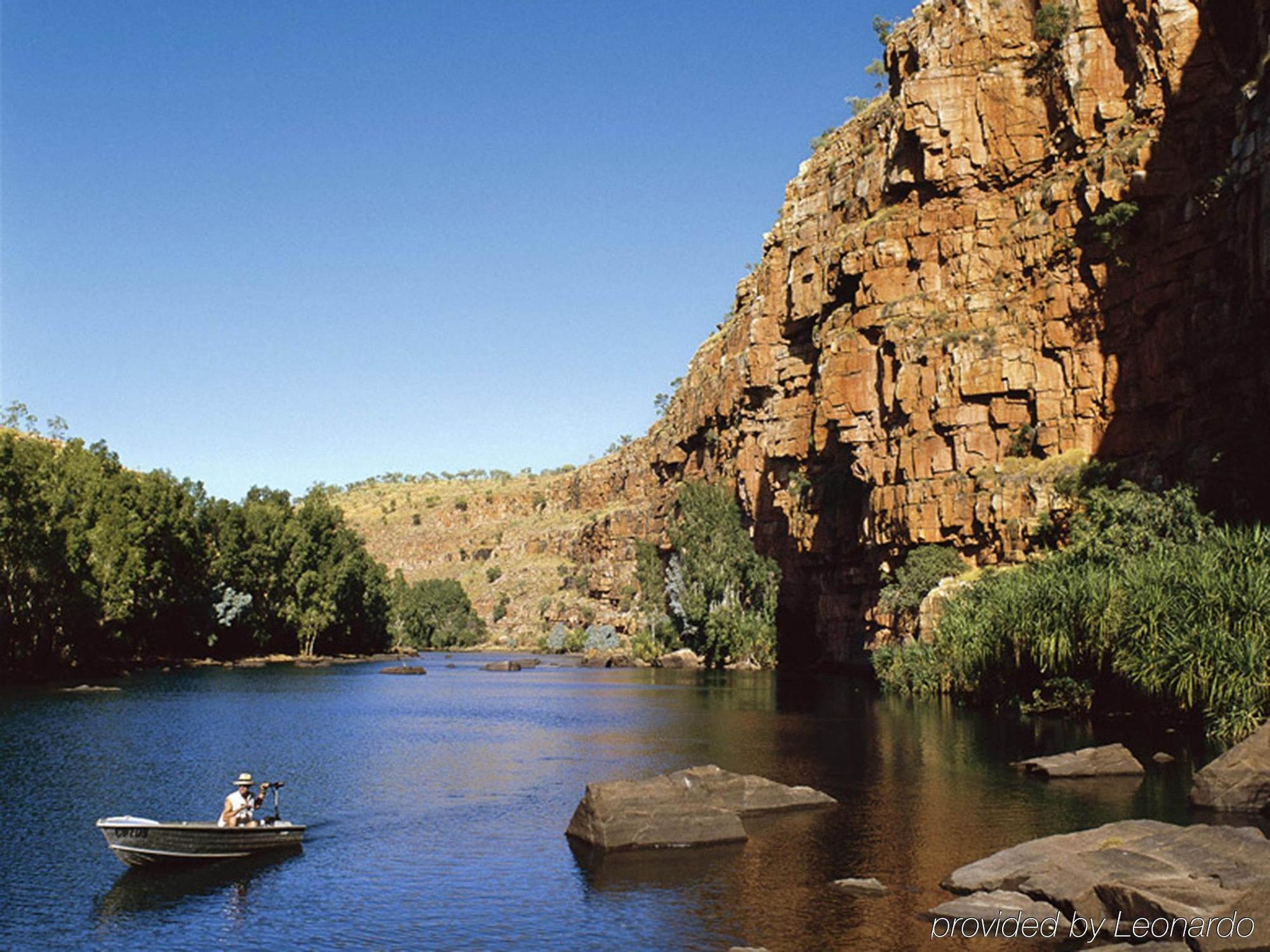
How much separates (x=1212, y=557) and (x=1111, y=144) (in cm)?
4177

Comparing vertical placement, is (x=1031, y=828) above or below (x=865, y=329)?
below

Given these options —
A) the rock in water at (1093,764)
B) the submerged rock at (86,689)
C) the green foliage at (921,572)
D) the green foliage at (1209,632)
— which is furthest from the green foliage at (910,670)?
the submerged rock at (86,689)

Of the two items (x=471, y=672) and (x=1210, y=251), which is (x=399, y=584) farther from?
(x=1210, y=251)

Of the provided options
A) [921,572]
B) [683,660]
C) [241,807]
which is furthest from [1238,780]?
[683,660]

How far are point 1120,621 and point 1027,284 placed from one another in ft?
133

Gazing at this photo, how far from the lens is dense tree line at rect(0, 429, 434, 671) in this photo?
3157 inches

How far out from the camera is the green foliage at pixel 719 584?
10931 centimetres

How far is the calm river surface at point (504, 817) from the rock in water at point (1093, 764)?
761 mm

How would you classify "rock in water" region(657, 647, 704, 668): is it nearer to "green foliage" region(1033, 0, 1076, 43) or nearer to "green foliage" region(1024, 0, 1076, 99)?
"green foliage" region(1024, 0, 1076, 99)

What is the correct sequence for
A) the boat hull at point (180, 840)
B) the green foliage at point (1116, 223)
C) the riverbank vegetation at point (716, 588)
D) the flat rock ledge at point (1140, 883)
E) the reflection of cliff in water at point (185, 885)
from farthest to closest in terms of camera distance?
the riverbank vegetation at point (716, 588), the green foliage at point (1116, 223), the boat hull at point (180, 840), the reflection of cliff in water at point (185, 885), the flat rock ledge at point (1140, 883)

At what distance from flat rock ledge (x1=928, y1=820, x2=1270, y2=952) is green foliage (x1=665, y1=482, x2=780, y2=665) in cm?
8459

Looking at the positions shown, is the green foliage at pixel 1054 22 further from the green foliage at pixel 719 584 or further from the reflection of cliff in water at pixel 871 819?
the green foliage at pixel 719 584

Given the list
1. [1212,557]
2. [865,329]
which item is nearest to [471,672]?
[865,329]

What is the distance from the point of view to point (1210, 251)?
66.2 m
